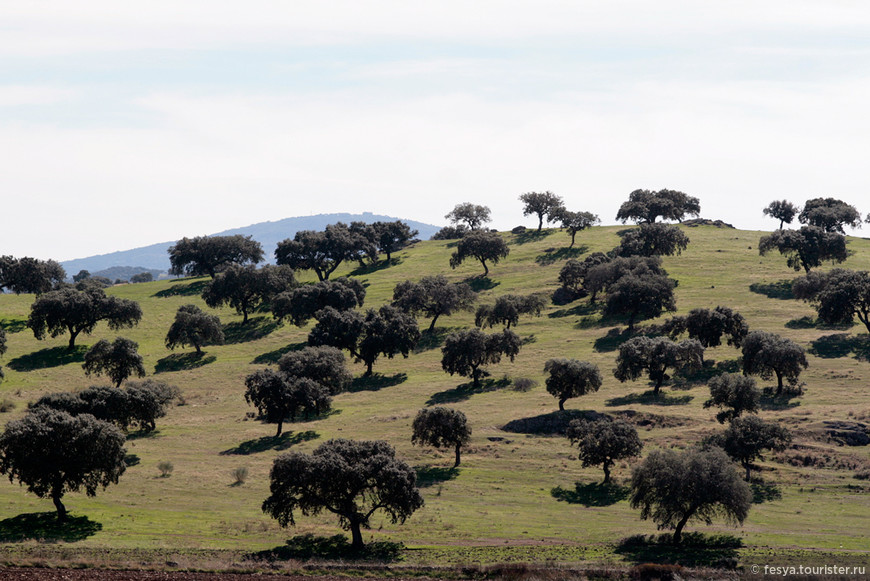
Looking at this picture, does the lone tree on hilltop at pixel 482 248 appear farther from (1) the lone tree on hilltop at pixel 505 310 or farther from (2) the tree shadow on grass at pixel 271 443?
(2) the tree shadow on grass at pixel 271 443

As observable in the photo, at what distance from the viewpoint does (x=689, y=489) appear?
58.1m

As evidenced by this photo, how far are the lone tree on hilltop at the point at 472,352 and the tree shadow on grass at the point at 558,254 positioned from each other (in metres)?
66.3

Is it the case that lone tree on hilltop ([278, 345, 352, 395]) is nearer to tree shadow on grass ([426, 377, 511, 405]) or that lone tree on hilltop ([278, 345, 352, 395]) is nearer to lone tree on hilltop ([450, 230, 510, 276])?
tree shadow on grass ([426, 377, 511, 405])

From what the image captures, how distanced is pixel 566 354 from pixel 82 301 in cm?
7980

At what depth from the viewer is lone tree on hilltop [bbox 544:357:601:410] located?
8988 cm

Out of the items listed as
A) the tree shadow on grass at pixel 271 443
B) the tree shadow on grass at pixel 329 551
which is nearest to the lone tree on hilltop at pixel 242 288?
the tree shadow on grass at pixel 271 443

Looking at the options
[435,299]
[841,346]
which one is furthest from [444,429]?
[841,346]

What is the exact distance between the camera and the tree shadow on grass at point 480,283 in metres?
158

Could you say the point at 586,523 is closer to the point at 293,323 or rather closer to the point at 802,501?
the point at 802,501

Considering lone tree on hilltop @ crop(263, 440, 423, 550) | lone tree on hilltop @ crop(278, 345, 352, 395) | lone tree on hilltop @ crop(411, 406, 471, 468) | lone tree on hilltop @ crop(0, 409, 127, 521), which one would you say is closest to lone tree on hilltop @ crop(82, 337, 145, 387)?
lone tree on hilltop @ crop(278, 345, 352, 395)

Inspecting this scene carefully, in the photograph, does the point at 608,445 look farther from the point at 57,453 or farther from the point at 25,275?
the point at 25,275

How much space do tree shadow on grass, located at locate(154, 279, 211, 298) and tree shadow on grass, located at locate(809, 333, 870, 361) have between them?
123230 mm

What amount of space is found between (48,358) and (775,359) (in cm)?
10665

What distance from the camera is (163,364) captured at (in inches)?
4843
